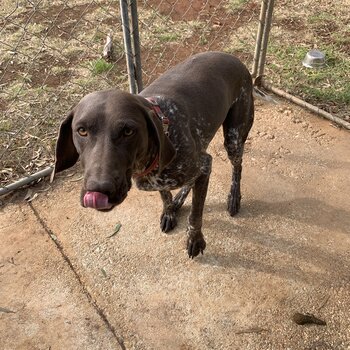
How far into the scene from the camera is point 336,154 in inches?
168

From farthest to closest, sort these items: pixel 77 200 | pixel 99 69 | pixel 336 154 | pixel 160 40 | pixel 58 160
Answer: pixel 160 40
pixel 99 69
pixel 336 154
pixel 77 200
pixel 58 160

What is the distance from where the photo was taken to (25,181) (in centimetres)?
400

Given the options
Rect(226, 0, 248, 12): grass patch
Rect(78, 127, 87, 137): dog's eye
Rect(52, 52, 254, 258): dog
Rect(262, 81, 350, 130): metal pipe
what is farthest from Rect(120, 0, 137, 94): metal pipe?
Rect(226, 0, 248, 12): grass patch

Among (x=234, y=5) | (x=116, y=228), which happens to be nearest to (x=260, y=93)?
(x=234, y=5)

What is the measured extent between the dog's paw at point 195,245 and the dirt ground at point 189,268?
75mm

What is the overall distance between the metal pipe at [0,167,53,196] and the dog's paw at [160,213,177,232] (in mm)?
1264

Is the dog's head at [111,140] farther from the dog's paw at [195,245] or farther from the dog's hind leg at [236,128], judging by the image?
the dog's hind leg at [236,128]

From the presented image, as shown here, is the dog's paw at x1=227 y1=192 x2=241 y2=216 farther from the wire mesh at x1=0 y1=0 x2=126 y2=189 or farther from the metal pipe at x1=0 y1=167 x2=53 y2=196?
the wire mesh at x1=0 y1=0 x2=126 y2=189

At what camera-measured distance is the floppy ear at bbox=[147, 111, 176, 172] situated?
244 centimetres

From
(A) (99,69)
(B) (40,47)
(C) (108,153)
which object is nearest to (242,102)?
(C) (108,153)

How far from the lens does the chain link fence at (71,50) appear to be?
4.56 metres

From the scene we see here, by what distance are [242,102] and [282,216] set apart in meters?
1.00

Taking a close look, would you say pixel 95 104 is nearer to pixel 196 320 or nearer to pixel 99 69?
pixel 196 320

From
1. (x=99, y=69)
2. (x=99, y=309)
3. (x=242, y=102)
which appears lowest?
(x=99, y=309)
